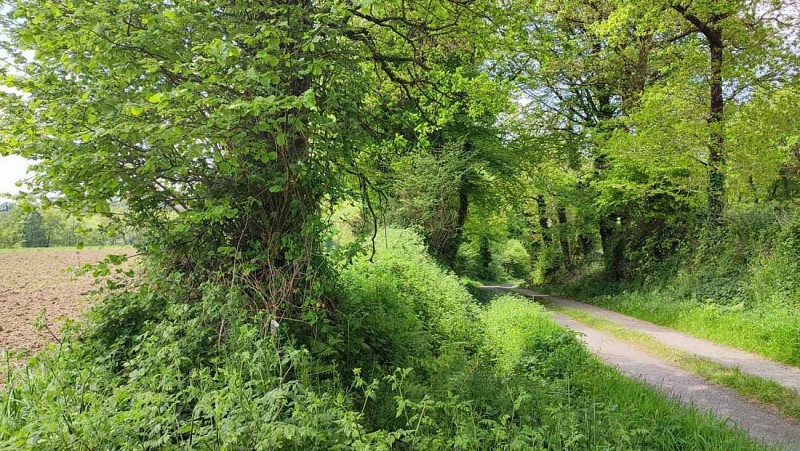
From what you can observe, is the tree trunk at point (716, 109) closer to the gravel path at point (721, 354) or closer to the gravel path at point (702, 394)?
the gravel path at point (721, 354)

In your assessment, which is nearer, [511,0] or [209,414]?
[209,414]

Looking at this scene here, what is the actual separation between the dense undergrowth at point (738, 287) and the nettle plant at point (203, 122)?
9.17m

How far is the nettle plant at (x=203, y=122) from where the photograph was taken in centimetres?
381

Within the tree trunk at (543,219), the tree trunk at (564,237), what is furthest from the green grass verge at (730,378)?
the tree trunk at (543,219)

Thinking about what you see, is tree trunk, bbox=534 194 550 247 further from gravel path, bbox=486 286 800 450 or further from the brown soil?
the brown soil

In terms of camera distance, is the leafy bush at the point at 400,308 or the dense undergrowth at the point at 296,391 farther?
the leafy bush at the point at 400,308

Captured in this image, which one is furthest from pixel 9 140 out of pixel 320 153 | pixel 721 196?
pixel 721 196

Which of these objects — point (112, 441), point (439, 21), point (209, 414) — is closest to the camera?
point (112, 441)

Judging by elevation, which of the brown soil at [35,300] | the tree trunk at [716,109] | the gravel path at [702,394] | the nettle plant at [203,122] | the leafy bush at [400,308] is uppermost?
the tree trunk at [716,109]

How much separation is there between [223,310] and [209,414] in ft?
4.80

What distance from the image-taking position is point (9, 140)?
3.85 m

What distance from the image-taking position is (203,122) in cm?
406

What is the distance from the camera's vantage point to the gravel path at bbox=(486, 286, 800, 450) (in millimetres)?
5518

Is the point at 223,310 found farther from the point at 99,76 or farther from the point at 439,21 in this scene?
the point at 439,21
